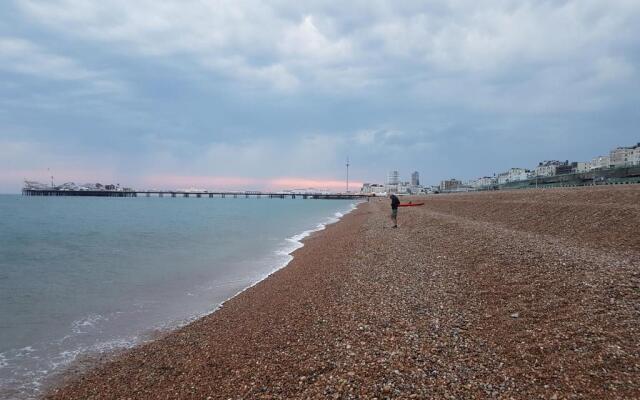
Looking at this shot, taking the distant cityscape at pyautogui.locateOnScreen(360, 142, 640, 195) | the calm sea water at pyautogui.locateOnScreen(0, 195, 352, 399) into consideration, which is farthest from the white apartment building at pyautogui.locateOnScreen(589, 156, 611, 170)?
the calm sea water at pyautogui.locateOnScreen(0, 195, 352, 399)

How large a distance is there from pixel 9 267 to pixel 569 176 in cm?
8539

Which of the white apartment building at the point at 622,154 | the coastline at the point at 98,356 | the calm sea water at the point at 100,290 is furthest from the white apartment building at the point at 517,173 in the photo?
the coastline at the point at 98,356

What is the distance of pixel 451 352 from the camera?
19.7 feet

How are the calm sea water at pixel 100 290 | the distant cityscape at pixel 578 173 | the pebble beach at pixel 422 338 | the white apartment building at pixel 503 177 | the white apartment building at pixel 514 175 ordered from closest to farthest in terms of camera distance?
the pebble beach at pixel 422 338 → the calm sea water at pixel 100 290 → the distant cityscape at pixel 578 173 → the white apartment building at pixel 514 175 → the white apartment building at pixel 503 177

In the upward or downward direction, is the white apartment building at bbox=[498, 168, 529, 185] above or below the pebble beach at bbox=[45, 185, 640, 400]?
above

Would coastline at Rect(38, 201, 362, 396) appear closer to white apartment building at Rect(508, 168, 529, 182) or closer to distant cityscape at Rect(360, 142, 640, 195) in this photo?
distant cityscape at Rect(360, 142, 640, 195)

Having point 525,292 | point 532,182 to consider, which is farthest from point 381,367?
point 532,182

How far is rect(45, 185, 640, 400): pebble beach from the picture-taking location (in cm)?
517

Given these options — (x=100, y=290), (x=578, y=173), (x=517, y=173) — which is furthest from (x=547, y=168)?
(x=100, y=290)

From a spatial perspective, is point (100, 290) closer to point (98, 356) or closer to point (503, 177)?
point (98, 356)

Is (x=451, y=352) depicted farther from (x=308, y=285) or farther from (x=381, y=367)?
(x=308, y=285)

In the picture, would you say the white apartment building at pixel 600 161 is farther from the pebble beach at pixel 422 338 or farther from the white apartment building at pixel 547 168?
the pebble beach at pixel 422 338

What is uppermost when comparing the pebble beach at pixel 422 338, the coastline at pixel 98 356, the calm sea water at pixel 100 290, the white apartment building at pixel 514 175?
the white apartment building at pixel 514 175

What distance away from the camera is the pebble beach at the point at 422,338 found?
17.0 ft
